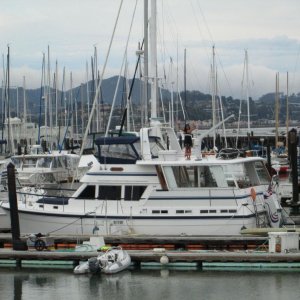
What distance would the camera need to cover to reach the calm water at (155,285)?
2105 cm

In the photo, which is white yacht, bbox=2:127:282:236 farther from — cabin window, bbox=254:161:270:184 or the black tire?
the black tire

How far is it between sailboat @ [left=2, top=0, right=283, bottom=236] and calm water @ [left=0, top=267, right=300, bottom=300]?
223 centimetres

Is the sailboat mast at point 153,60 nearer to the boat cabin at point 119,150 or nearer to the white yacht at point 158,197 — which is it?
the white yacht at point 158,197

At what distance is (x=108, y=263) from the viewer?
2266 centimetres

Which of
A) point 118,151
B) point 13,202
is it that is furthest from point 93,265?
point 118,151

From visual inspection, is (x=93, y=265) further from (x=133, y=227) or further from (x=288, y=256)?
(x=288, y=256)

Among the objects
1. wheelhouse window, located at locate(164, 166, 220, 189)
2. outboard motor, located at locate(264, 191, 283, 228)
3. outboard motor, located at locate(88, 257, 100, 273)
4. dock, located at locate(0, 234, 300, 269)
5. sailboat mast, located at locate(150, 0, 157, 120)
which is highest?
sailboat mast, located at locate(150, 0, 157, 120)

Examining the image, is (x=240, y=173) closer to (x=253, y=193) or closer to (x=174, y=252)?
(x=253, y=193)

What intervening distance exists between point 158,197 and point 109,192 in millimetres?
1619

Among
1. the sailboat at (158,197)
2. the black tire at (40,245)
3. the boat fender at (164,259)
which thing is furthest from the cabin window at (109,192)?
the boat fender at (164,259)

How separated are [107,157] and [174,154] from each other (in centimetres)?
212

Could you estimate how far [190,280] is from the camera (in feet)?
73.0

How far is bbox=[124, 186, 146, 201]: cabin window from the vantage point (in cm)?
2523

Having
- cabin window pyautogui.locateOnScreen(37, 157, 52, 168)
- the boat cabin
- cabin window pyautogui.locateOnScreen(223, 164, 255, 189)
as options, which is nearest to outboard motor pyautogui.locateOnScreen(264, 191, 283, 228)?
cabin window pyautogui.locateOnScreen(223, 164, 255, 189)
